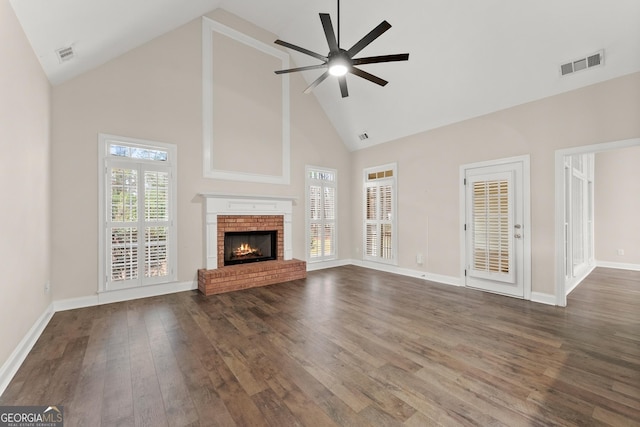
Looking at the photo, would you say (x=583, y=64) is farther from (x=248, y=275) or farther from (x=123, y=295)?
(x=123, y=295)

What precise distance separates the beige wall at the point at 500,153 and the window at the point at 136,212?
4523mm

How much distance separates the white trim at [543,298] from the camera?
3922mm

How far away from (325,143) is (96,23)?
14.9ft

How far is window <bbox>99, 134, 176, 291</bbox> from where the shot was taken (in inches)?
157

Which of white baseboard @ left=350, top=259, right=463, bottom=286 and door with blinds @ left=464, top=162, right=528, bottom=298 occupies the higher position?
door with blinds @ left=464, top=162, right=528, bottom=298

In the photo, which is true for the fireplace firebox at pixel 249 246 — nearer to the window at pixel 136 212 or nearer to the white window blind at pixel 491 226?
the window at pixel 136 212

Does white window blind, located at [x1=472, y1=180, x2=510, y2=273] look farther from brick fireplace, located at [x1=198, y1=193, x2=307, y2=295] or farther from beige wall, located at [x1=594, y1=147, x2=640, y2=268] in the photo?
beige wall, located at [x1=594, y1=147, x2=640, y2=268]

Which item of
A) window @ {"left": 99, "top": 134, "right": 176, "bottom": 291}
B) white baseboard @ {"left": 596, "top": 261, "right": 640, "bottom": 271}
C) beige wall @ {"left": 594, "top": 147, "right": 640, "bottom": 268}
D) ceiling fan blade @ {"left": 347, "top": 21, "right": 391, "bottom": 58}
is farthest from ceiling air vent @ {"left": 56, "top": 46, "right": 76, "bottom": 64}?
white baseboard @ {"left": 596, "top": 261, "right": 640, "bottom": 271}

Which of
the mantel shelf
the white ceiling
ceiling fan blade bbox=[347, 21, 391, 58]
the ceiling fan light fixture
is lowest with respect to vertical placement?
the mantel shelf

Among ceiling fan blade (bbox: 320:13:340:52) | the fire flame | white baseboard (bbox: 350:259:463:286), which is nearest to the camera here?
ceiling fan blade (bbox: 320:13:340:52)

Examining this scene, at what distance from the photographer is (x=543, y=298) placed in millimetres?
3998

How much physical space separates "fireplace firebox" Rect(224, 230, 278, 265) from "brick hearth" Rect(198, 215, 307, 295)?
14cm

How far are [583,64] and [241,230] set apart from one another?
18.8 ft

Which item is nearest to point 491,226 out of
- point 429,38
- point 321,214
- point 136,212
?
point 429,38
